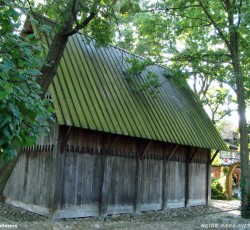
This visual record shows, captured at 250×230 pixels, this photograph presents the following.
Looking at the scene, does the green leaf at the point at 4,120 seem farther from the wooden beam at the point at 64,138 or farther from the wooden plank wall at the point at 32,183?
the wooden plank wall at the point at 32,183

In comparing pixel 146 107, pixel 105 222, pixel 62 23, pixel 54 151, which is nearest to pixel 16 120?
pixel 62 23

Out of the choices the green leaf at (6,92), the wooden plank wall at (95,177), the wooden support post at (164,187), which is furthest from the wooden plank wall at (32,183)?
the green leaf at (6,92)

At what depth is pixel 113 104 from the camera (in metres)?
11.9

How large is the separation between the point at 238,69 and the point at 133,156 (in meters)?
5.70

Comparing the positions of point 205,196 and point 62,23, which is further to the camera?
point 205,196

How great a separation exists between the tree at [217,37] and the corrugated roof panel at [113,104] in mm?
2005

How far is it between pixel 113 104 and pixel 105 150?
1.74 metres

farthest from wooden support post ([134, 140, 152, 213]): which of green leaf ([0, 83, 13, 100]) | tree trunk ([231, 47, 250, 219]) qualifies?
green leaf ([0, 83, 13, 100])

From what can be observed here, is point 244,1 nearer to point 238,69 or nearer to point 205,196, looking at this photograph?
point 238,69

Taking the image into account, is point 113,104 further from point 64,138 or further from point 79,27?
point 79,27

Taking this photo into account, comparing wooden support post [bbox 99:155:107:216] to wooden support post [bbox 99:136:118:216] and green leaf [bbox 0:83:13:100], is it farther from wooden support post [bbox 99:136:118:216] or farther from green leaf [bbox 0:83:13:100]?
green leaf [bbox 0:83:13:100]

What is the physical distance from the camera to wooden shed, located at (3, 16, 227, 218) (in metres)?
10.1

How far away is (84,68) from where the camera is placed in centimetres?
1227

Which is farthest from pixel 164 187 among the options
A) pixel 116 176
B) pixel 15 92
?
pixel 15 92
